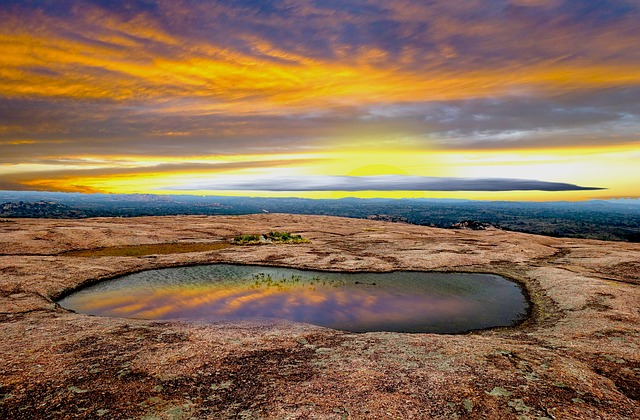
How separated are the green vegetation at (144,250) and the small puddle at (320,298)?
1433 cm

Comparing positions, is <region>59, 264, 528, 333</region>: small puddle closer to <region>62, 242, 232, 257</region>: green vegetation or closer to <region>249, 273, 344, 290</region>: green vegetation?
<region>249, 273, 344, 290</region>: green vegetation

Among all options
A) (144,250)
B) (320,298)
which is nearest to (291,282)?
(320,298)

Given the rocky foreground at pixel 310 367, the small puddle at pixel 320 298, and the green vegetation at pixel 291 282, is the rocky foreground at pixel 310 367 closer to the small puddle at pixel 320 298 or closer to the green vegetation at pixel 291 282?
the small puddle at pixel 320 298

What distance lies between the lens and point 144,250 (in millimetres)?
60438

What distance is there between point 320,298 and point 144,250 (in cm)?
4033

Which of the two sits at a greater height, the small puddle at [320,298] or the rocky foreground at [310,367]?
→ the rocky foreground at [310,367]

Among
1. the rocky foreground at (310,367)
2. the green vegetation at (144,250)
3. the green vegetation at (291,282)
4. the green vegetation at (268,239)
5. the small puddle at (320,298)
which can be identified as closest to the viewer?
the rocky foreground at (310,367)

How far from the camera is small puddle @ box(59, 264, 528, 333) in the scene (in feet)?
96.3

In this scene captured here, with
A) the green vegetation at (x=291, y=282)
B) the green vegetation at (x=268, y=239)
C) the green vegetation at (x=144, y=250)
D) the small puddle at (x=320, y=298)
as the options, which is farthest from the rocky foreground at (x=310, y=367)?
the green vegetation at (x=268, y=239)

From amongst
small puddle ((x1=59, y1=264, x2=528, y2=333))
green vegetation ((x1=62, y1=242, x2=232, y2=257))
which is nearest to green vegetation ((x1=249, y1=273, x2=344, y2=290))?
small puddle ((x1=59, y1=264, x2=528, y2=333))

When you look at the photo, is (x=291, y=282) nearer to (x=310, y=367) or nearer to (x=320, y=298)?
(x=320, y=298)

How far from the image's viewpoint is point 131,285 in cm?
3878

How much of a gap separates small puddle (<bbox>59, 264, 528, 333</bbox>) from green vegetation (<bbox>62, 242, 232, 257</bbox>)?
47.0 ft

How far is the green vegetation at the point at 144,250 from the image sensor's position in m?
55.0
